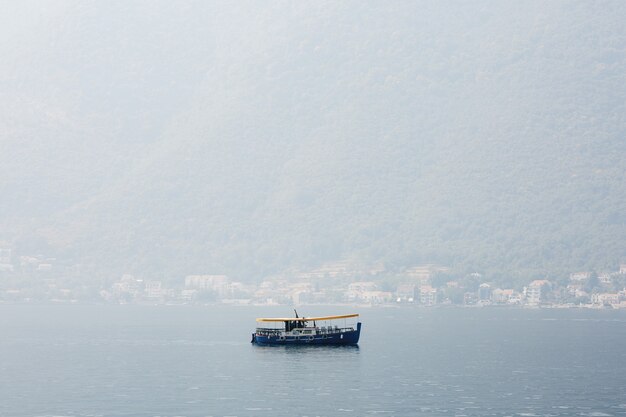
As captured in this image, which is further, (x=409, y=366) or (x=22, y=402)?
(x=409, y=366)

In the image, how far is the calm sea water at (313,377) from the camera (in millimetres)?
97812

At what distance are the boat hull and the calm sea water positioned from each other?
2.84 meters

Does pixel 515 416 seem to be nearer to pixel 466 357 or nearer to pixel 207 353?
pixel 466 357

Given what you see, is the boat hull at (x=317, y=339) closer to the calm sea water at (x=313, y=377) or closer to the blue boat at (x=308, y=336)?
the blue boat at (x=308, y=336)

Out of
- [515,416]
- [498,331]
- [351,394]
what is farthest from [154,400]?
[498,331]

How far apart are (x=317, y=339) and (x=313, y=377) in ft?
127

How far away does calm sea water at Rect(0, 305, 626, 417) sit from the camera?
97.8m

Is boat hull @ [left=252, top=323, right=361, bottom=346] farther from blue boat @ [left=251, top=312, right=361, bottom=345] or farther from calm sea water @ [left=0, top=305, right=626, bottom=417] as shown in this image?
calm sea water @ [left=0, top=305, right=626, bottom=417]

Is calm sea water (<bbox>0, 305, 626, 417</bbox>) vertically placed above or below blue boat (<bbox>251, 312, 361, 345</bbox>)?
below

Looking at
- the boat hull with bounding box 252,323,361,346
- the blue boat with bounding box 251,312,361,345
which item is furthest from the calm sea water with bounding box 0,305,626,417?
the blue boat with bounding box 251,312,361,345

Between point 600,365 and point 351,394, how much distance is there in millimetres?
37252

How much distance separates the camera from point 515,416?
3656 inches

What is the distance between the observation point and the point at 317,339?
→ 157250 mm

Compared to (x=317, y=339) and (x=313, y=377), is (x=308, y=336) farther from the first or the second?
(x=313, y=377)
